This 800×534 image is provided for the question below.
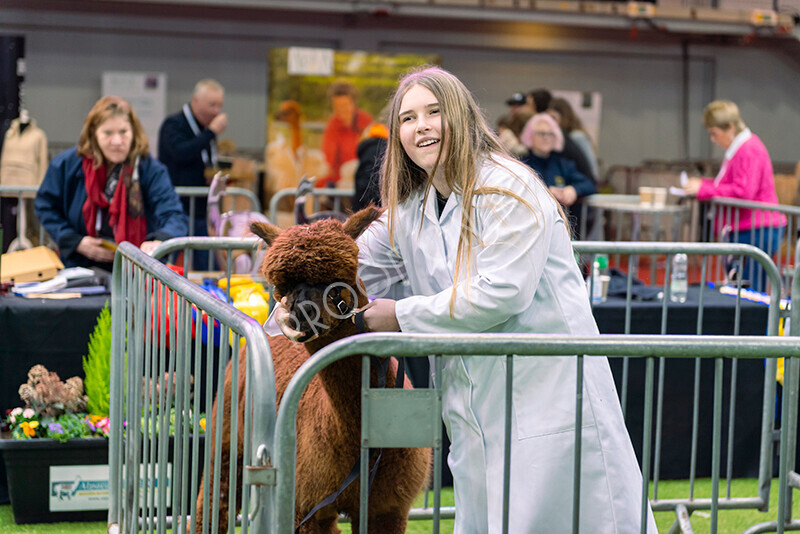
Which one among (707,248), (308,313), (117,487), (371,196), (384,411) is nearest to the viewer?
(384,411)

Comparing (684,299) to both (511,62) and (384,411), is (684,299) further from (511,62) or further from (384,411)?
(511,62)

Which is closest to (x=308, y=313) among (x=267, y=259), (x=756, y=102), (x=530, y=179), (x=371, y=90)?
(x=267, y=259)

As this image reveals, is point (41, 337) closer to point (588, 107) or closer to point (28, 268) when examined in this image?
point (28, 268)

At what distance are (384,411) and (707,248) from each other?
237cm

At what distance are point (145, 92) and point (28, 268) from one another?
9.24m

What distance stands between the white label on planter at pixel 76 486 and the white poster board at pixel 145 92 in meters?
9.82

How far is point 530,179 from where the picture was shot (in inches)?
94.8

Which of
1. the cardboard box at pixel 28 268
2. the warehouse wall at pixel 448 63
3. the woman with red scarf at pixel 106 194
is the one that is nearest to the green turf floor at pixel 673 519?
the cardboard box at pixel 28 268

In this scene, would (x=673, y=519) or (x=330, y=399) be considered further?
(x=673, y=519)

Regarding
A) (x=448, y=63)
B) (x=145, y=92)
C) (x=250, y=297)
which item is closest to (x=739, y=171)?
(x=250, y=297)

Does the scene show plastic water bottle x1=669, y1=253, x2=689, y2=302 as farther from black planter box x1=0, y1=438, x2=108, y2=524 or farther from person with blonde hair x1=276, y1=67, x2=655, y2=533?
black planter box x1=0, y1=438, x2=108, y2=524

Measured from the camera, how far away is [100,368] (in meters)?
4.14

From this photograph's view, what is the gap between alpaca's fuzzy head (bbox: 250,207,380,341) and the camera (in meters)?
2.26

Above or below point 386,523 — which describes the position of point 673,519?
below
